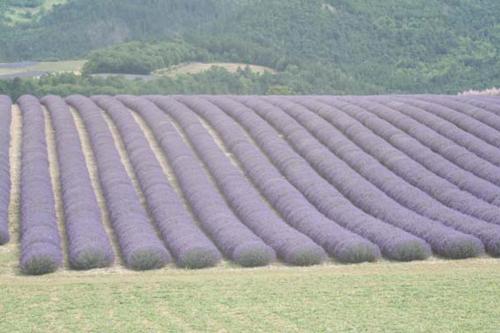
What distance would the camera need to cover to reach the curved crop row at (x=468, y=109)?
31.6 m

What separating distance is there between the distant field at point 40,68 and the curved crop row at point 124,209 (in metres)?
35.7

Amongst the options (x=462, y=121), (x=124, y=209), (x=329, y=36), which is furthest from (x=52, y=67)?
(x=124, y=209)

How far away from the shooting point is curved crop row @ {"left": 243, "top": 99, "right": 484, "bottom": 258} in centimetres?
2011

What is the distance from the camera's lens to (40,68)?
70.4m

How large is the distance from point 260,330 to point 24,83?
38437 millimetres

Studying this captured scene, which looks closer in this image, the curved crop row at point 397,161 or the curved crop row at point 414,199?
the curved crop row at point 414,199

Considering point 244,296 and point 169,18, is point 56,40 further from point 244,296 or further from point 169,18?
point 244,296

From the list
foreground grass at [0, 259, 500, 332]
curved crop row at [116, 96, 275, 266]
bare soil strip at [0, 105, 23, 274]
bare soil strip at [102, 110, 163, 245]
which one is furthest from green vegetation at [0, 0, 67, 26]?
foreground grass at [0, 259, 500, 332]

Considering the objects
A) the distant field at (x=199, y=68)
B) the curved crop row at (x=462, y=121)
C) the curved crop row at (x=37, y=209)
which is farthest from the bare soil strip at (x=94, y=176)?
the distant field at (x=199, y=68)

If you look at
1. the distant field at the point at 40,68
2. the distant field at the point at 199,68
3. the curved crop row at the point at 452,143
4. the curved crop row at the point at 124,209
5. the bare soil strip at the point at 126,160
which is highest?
the curved crop row at the point at 452,143

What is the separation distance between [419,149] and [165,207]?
8789 millimetres

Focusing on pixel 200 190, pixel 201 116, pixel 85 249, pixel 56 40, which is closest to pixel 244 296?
pixel 85 249

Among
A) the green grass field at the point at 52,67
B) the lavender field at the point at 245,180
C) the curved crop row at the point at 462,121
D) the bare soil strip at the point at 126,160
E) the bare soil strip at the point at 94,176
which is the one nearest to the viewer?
the lavender field at the point at 245,180

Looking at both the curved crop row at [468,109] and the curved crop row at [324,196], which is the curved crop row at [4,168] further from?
the curved crop row at [468,109]
